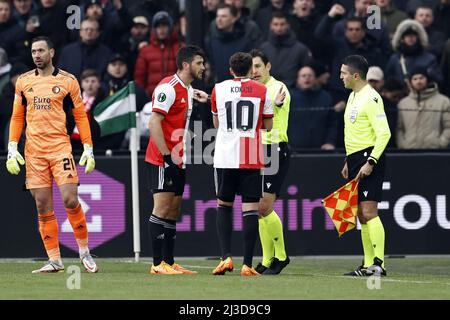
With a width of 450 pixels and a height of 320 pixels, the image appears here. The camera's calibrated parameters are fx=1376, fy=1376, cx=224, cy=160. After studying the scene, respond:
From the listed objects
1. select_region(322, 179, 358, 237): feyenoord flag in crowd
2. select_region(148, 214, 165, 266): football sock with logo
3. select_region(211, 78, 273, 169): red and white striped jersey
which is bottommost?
select_region(148, 214, 165, 266): football sock with logo

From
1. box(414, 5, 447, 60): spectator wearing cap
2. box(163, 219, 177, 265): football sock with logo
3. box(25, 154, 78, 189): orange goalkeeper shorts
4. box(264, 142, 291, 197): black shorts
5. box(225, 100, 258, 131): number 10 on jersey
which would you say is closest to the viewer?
→ box(225, 100, 258, 131): number 10 on jersey

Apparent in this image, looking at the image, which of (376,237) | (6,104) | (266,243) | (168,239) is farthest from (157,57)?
(376,237)

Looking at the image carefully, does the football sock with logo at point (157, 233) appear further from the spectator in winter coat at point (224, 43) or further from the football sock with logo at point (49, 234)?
the spectator in winter coat at point (224, 43)

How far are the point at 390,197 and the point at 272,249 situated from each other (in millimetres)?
3106

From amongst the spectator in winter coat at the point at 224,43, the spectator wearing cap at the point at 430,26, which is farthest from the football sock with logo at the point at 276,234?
the spectator wearing cap at the point at 430,26

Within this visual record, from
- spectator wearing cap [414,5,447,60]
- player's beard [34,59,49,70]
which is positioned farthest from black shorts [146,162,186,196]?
spectator wearing cap [414,5,447,60]

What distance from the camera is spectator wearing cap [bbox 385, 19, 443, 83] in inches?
696

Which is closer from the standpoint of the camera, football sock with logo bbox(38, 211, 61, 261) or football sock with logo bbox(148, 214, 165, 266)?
football sock with logo bbox(148, 214, 165, 266)

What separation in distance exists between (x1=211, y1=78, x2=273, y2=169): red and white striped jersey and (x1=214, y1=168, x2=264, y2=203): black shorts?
0.08m

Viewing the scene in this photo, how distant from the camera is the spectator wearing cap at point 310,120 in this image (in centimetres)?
1694

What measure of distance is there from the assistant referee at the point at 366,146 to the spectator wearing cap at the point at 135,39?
5.49 m

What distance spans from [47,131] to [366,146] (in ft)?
10.1

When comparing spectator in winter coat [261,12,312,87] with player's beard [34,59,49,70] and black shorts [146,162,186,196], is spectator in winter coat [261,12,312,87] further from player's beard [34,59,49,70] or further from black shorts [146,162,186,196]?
player's beard [34,59,49,70]

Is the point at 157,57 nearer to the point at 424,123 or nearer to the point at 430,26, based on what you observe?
the point at 424,123
